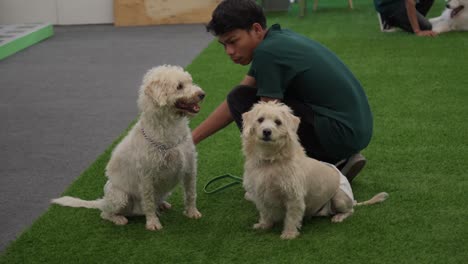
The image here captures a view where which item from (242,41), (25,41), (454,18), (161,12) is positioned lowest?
(25,41)

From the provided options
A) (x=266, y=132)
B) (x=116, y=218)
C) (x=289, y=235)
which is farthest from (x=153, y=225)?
(x=266, y=132)

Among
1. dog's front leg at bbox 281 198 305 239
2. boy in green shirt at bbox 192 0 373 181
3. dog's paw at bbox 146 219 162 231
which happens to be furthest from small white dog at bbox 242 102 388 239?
dog's paw at bbox 146 219 162 231

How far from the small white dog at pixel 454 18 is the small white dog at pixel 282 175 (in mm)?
5620

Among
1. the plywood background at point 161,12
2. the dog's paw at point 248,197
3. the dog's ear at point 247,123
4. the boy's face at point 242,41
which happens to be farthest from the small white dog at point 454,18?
the dog's ear at point 247,123

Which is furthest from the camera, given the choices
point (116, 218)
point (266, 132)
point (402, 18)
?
point (402, 18)

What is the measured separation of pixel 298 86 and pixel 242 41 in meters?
0.36

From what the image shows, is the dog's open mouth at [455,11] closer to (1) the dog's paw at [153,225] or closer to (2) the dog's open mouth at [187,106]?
(2) the dog's open mouth at [187,106]

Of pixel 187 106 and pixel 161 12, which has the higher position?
pixel 187 106

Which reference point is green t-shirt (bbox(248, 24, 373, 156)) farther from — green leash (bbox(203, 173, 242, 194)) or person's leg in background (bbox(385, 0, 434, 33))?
person's leg in background (bbox(385, 0, 434, 33))

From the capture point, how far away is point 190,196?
3.43 m

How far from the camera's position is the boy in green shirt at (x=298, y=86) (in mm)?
3188

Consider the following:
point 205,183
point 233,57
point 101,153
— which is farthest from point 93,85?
point 233,57

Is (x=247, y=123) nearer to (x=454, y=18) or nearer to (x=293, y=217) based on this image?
(x=293, y=217)

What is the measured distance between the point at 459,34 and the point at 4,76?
5315 millimetres
